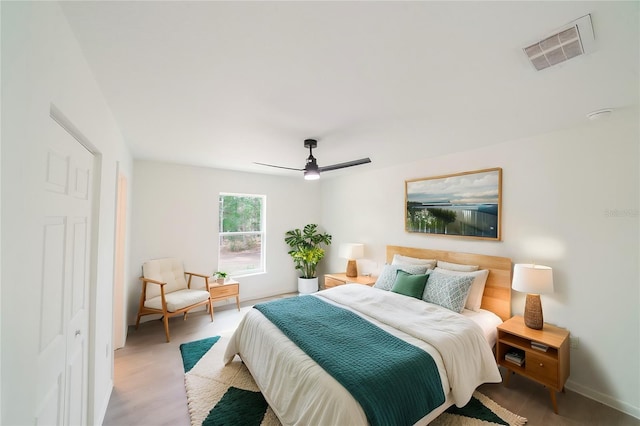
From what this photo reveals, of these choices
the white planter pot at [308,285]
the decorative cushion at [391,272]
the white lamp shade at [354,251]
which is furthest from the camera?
the white planter pot at [308,285]

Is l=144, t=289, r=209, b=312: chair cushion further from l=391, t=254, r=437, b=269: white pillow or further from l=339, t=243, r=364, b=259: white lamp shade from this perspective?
l=391, t=254, r=437, b=269: white pillow

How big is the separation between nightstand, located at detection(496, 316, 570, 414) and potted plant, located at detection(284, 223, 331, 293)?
10.5 feet

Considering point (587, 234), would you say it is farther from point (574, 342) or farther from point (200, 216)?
point (200, 216)

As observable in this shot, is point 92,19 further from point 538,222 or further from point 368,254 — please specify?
point 368,254

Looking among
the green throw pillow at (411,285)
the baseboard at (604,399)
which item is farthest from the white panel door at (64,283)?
the baseboard at (604,399)

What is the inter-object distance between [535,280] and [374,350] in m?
1.71

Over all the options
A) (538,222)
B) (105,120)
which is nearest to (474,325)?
(538,222)

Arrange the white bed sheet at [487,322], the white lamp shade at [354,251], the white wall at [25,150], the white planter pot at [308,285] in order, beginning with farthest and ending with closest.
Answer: the white planter pot at [308,285]
the white lamp shade at [354,251]
the white bed sheet at [487,322]
the white wall at [25,150]

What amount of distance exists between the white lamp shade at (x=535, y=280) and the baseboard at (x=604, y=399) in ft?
3.08

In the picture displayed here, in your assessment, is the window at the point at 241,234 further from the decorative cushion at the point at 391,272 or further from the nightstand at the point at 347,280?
the decorative cushion at the point at 391,272

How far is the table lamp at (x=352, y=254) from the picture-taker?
447cm

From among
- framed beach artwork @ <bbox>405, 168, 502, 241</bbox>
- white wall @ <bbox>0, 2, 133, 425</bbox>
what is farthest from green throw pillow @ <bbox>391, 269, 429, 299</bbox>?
white wall @ <bbox>0, 2, 133, 425</bbox>

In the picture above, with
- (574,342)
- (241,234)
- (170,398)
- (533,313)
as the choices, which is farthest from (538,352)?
(241,234)

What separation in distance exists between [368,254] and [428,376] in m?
2.84
